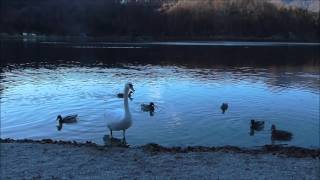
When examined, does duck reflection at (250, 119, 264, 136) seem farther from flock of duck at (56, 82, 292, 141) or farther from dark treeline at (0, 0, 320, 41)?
dark treeline at (0, 0, 320, 41)

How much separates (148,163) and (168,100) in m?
14.9

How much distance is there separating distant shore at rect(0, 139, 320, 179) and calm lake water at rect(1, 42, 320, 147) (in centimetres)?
283

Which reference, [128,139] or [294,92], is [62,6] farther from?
[128,139]

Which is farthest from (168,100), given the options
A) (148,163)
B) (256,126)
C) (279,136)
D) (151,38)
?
(151,38)

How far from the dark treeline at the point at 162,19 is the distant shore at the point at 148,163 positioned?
348ft

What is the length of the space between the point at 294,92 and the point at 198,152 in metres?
17.8

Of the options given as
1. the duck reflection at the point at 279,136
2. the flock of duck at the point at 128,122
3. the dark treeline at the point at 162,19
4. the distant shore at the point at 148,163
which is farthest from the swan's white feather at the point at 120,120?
the dark treeline at the point at 162,19

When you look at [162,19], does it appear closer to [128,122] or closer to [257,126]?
A: [257,126]

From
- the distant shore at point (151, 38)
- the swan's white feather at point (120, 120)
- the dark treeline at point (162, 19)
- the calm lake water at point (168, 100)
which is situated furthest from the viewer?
the dark treeline at point (162, 19)

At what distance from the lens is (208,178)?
10344 millimetres

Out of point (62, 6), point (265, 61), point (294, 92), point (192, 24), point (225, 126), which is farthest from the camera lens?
point (62, 6)

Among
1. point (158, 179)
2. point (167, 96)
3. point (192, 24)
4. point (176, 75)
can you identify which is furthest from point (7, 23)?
point (158, 179)

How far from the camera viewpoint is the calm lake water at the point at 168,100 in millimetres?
17972

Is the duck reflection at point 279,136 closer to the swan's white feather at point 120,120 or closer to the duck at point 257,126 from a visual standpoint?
the duck at point 257,126
